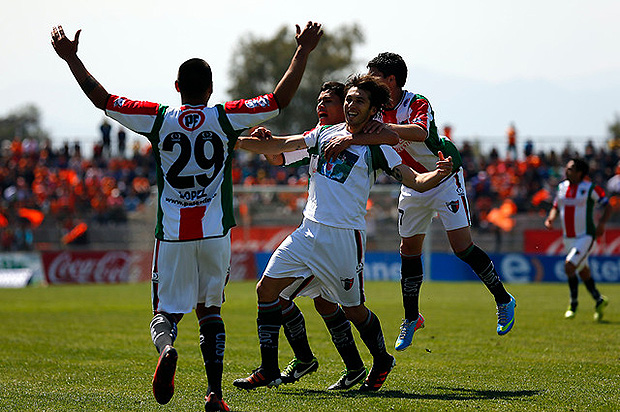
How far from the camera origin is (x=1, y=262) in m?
28.9

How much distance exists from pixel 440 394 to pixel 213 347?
1.94m

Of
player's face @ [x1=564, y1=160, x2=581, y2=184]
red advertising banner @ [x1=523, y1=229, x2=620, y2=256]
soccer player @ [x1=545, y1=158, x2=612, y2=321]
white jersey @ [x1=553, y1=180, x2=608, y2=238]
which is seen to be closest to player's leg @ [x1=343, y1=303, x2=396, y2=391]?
soccer player @ [x1=545, y1=158, x2=612, y2=321]

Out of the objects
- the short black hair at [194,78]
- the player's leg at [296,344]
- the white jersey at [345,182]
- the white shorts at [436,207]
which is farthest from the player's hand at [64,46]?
the white shorts at [436,207]

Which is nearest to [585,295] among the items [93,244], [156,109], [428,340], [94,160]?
[428,340]

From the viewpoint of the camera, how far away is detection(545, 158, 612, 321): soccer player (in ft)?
49.2

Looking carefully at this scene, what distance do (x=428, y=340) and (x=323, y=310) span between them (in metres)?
4.04

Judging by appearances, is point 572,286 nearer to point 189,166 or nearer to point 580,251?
point 580,251

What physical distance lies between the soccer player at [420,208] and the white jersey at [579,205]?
289 inches

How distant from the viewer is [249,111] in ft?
19.6

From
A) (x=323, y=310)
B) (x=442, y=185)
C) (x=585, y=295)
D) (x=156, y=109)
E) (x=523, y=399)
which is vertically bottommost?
(x=585, y=295)

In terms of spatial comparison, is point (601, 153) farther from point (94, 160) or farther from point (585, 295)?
point (94, 160)

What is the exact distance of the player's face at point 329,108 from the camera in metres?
7.34

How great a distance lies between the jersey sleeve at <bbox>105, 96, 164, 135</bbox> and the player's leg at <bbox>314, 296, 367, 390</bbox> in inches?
89.0

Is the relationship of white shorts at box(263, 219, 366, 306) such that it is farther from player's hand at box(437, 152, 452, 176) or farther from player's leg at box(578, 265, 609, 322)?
player's leg at box(578, 265, 609, 322)
